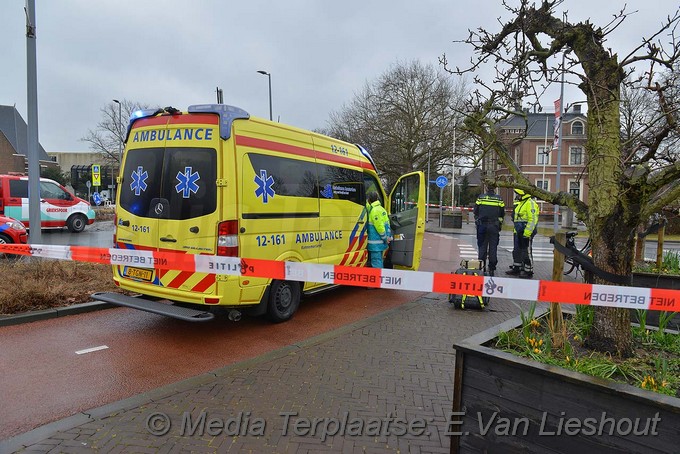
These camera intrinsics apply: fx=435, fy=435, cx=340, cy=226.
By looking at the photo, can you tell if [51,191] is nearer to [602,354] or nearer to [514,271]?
[514,271]

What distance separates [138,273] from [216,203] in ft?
4.74

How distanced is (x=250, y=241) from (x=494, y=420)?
329 centimetres

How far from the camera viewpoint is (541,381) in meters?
2.38

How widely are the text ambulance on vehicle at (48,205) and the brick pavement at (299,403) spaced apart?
1350 cm

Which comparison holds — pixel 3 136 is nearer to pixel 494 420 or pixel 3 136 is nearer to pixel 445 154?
pixel 445 154

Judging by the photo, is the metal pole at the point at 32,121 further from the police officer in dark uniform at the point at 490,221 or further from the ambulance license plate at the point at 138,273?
the police officer in dark uniform at the point at 490,221

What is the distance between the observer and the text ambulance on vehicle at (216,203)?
4.82 meters

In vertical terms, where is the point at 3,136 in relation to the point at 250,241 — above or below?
above

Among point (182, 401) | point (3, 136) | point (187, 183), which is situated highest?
point (3, 136)

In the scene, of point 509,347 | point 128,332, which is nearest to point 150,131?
point 128,332

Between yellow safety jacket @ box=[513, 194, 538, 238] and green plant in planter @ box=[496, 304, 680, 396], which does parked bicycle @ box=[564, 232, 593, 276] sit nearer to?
green plant in planter @ box=[496, 304, 680, 396]

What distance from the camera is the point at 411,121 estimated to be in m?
31.6

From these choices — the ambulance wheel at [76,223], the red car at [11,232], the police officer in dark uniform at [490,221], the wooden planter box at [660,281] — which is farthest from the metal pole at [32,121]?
the ambulance wheel at [76,223]

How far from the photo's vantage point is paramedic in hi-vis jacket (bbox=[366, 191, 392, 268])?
25.1ft
